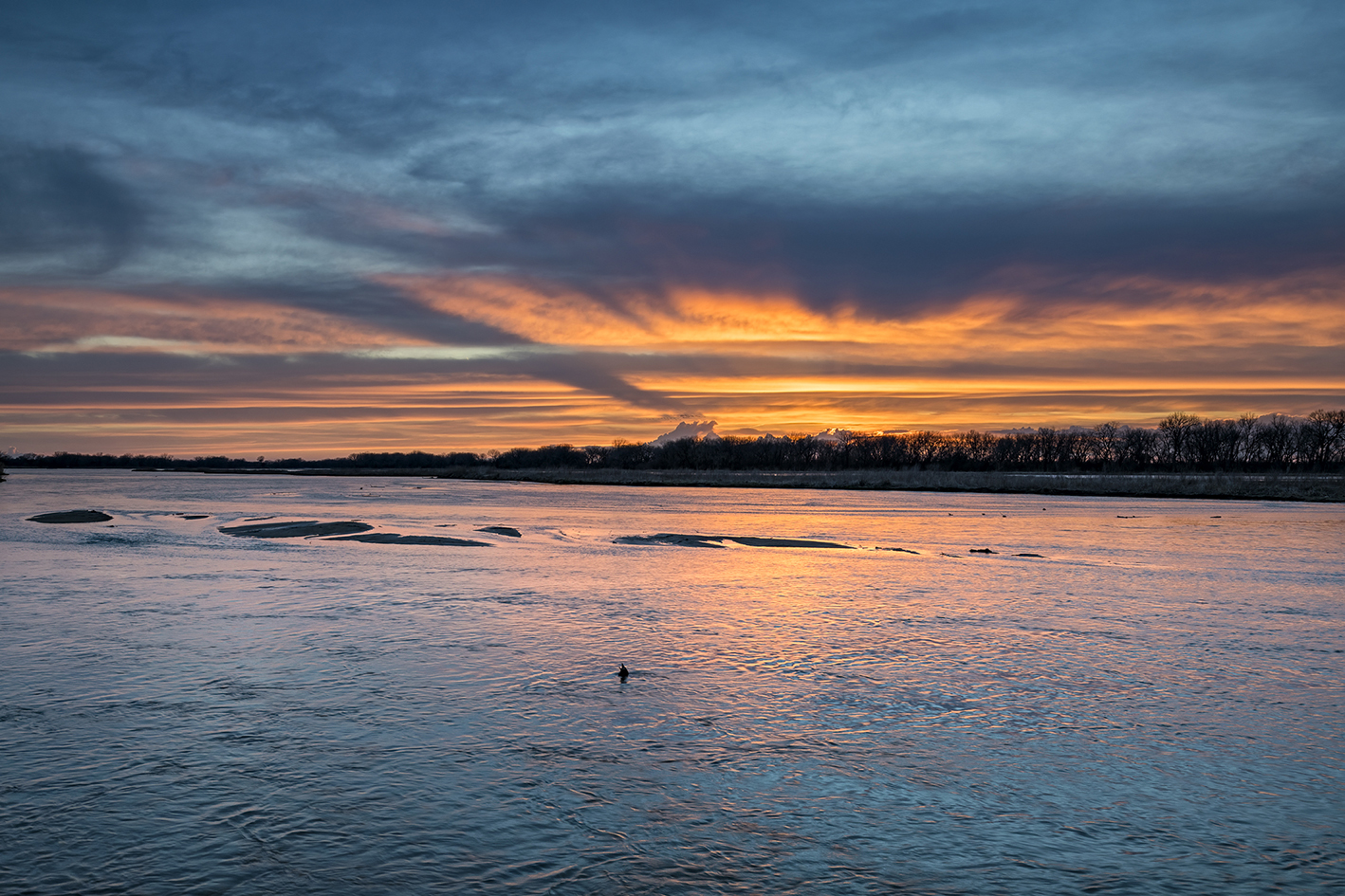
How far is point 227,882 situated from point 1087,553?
24.5 meters

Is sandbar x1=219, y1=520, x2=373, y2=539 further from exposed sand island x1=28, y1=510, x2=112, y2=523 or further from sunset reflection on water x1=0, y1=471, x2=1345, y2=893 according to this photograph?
sunset reflection on water x1=0, y1=471, x2=1345, y2=893

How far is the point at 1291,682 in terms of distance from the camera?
31.1 feet

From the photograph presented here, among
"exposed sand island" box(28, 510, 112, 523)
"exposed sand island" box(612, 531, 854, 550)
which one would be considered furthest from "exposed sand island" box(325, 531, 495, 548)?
"exposed sand island" box(28, 510, 112, 523)

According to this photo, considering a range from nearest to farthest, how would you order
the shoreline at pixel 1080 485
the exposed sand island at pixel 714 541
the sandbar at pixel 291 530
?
the exposed sand island at pixel 714 541 < the sandbar at pixel 291 530 < the shoreline at pixel 1080 485

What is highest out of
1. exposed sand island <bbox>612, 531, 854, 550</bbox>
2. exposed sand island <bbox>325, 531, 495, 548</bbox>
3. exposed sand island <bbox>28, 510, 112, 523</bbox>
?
exposed sand island <bbox>612, 531, 854, 550</bbox>

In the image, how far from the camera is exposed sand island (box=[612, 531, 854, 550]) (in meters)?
27.1

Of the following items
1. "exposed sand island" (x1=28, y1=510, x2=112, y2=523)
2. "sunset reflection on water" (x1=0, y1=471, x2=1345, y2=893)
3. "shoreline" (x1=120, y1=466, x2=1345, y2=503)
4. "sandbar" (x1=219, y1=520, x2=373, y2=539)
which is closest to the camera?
Answer: "sunset reflection on water" (x1=0, y1=471, x2=1345, y2=893)

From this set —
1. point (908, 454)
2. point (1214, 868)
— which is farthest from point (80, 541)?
point (908, 454)

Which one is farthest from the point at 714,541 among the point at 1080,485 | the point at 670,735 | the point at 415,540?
the point at 1080,485

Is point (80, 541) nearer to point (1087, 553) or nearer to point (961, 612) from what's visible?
point (961, 612)

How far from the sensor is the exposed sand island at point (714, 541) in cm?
2706

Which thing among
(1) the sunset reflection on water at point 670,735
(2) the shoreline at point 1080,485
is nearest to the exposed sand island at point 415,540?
(1) the sunset reflection on water at point 670,735

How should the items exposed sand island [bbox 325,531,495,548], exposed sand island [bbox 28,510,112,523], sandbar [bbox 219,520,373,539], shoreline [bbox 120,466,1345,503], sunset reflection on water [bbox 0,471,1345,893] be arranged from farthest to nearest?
shoreline [bbox 120,466,1345,503] < exposed sand island [bbox 28,510,112,523] < sandbar [bbox 219,520,373,539] < exposed sand island [bbox 325,531,495,548] < sunset reflection on water [bbox 0,471,1345,893]

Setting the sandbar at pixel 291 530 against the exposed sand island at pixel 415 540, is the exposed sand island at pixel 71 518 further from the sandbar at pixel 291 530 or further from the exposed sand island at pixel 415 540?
the exposed sand island at pixel 415 540
